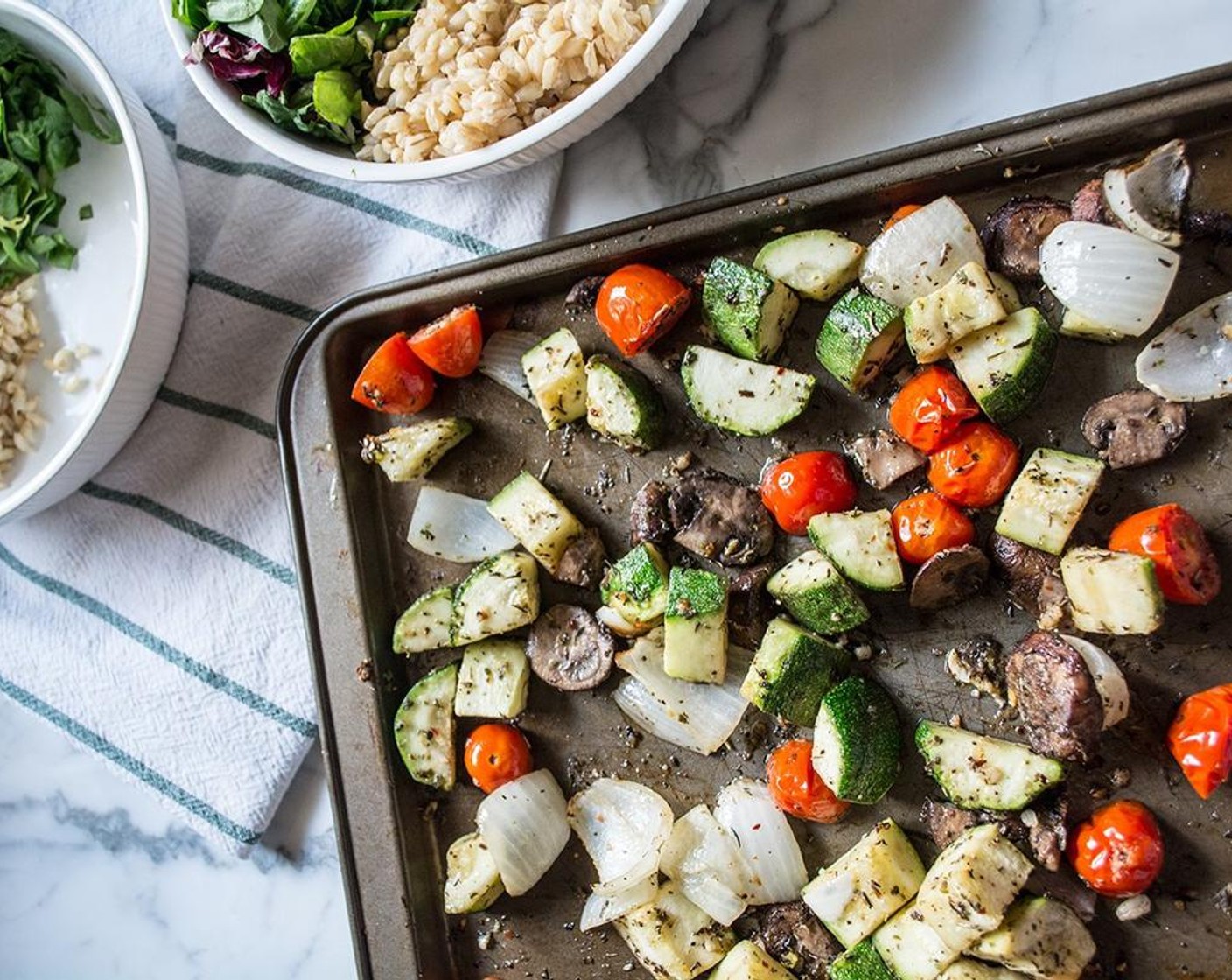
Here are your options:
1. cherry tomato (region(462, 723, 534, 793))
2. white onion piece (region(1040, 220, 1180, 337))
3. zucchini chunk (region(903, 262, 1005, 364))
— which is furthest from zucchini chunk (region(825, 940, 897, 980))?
white onion piece (region(1040, 220, 1180, 337))

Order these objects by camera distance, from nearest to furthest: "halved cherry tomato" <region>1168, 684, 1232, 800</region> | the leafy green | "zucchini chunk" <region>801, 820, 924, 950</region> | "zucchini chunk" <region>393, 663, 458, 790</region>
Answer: "halved cherry tomato" <region>1168, 684, 1232, 800</region> → "zucchini chunk" <region>801, 820, 924, 950</region> → "zucchini chunk" <region>393, 663, 458, 790</region> → the leafy green

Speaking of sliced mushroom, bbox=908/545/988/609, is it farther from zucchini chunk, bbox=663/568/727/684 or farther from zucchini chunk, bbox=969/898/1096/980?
zucchini chunk, bbox=969/898/1096/980

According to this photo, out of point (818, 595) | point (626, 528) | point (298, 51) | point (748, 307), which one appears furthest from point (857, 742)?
point (298, 51)

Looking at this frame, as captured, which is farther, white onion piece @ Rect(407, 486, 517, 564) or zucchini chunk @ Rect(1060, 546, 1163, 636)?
white onion piece @ Rect(407, 486, 517, 564)

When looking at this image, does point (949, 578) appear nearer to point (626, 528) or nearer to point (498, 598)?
point (626, 528)

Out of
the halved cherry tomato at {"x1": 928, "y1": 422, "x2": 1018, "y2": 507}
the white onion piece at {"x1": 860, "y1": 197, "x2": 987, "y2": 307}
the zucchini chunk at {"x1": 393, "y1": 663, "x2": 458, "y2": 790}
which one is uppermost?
the white onion piece at {"x1": 860, "y1": 197, "x2": 987, "y2": 307}

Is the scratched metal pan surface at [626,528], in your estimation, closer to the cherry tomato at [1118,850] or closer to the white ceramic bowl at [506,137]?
the cherry tomato at [1118,850]

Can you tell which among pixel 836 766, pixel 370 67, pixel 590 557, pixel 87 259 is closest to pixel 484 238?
pixel 370 67

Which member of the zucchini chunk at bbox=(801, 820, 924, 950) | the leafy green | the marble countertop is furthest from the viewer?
the leafy green

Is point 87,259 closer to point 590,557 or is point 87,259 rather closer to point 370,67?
point 370,67
